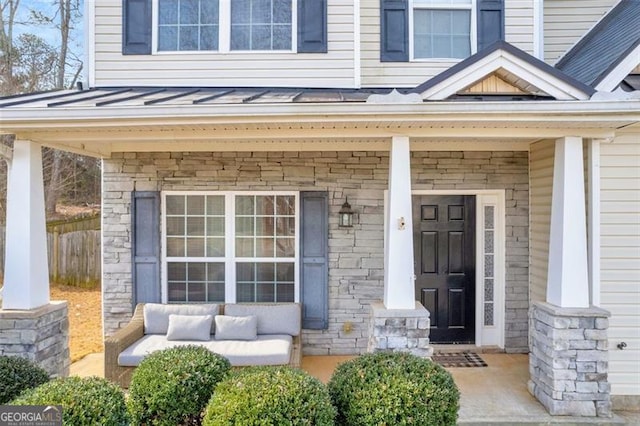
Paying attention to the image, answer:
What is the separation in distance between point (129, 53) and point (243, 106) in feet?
9.79

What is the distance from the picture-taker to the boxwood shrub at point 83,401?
310 cm

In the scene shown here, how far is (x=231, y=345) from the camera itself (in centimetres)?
558

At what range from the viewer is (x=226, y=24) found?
21.2ft

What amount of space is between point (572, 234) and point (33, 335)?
5.71 m

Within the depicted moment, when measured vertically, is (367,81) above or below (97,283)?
above

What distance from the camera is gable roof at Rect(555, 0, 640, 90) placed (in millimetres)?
5035

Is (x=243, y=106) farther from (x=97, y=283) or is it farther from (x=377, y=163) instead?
(x=97, y=283)

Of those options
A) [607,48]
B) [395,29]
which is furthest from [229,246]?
[607,48]

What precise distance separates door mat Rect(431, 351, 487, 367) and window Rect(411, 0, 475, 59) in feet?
→ 14.0

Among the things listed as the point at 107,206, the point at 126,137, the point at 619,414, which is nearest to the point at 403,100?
the point at 126,137

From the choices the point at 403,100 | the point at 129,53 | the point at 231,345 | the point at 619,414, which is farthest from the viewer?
the point at 129,53

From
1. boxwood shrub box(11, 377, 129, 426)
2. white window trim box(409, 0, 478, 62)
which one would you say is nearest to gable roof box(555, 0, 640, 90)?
white window trim box(409, 0, 478, 62)

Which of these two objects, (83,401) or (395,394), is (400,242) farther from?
(83,401)

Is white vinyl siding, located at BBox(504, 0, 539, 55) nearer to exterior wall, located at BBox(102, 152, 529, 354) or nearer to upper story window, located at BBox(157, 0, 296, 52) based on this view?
exterior wall, located at BBox(102, 152, 529, 354)
